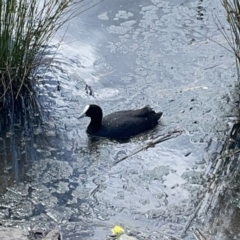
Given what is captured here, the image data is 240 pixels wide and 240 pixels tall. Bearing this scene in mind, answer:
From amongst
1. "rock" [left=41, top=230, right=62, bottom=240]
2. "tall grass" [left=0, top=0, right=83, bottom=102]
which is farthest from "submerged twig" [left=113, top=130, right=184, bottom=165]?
"rock" [left=41, top=230, right=62, bottom=240]

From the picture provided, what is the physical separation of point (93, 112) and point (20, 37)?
3.38 feet

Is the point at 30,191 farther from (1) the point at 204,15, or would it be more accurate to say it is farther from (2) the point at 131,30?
(1) the point at 204,15

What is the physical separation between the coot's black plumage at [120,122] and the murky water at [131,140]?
96mm

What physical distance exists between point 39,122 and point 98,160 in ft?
3.07

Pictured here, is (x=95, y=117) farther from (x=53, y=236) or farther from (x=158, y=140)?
(x=53, y=236)

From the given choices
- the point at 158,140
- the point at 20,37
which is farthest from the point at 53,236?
the point at 20,37

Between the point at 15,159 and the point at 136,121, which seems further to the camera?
the point at 136,121

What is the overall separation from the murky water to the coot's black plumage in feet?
0.31

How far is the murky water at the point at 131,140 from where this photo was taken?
5.39 m

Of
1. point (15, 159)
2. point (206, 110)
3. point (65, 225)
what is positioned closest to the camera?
point (65, 225)

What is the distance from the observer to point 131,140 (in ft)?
22.0

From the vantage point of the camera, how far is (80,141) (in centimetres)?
660

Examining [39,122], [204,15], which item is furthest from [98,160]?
[204,15]

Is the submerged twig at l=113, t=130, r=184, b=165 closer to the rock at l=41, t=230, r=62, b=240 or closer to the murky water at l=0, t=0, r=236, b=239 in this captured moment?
the murky water at l=0, t=0, r=236, b=239
